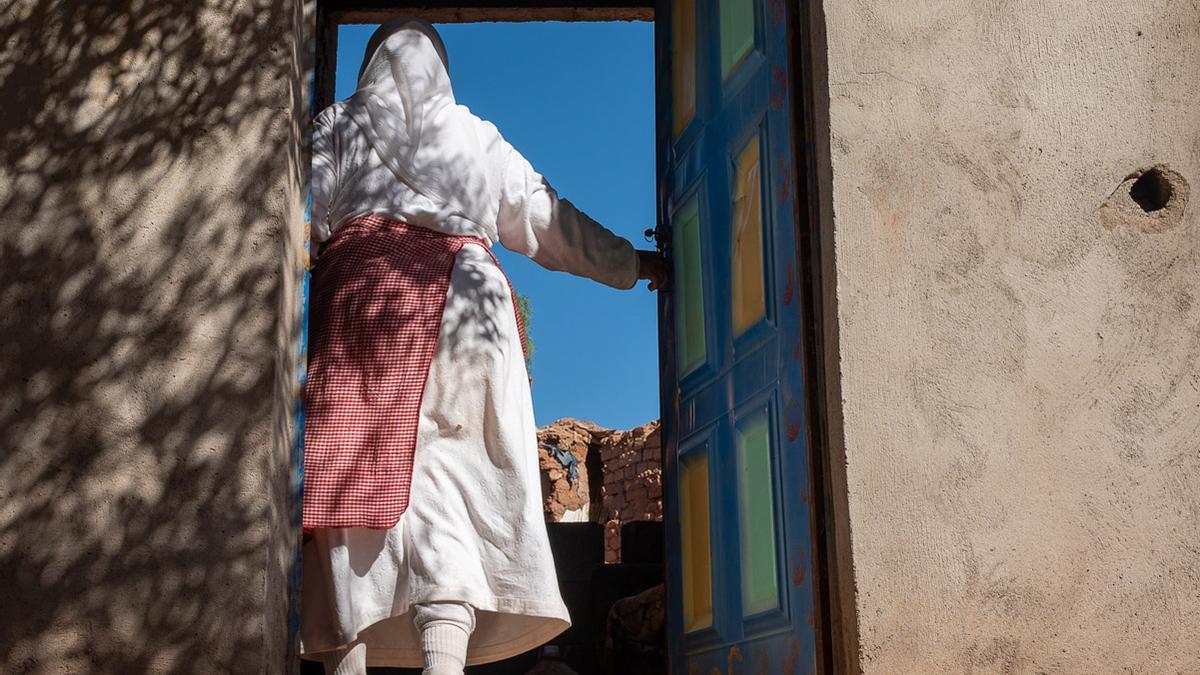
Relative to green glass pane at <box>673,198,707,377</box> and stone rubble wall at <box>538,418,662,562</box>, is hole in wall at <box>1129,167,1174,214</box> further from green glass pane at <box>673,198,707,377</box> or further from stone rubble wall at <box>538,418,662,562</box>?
stone rubble wall at <box>538,418,662,562</box>

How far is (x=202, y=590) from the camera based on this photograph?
3242 mm

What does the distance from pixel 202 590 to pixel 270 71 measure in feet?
4.30

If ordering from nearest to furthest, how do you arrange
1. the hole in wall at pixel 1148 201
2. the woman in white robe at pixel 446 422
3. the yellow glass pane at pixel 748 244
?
the hole in wall at pixel 1148 201
the woman in white robe at pixel 446 422
the yellow glass pane at pixel 748 244

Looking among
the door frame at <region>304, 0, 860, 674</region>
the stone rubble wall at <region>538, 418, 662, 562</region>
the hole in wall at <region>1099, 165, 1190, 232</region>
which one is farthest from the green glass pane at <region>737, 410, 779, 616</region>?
the stone rubble wall at <region>538, 418, 662, 562</region>

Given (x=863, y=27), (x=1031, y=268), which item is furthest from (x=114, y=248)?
(x=1031, y=268)

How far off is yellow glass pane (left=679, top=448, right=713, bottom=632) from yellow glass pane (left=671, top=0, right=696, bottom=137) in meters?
1.16

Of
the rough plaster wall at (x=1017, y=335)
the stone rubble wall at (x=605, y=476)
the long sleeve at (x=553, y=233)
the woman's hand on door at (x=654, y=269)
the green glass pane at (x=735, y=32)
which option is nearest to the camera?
the rough plaster wall at (x=1017, y=335)

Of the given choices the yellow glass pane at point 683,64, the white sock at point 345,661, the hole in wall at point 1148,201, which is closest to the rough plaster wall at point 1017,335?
the hole in wall at point 1148,201

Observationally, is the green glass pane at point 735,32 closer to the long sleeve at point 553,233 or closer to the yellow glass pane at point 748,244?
the yellow glass pane at point 748,244

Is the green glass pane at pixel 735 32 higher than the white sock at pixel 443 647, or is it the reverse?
the green glass pane at pixel 735 32

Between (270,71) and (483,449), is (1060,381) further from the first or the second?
(270,71)

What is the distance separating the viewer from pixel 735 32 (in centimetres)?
421

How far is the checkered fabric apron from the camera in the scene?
3.62 meters

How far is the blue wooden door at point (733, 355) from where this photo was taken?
141 inches
